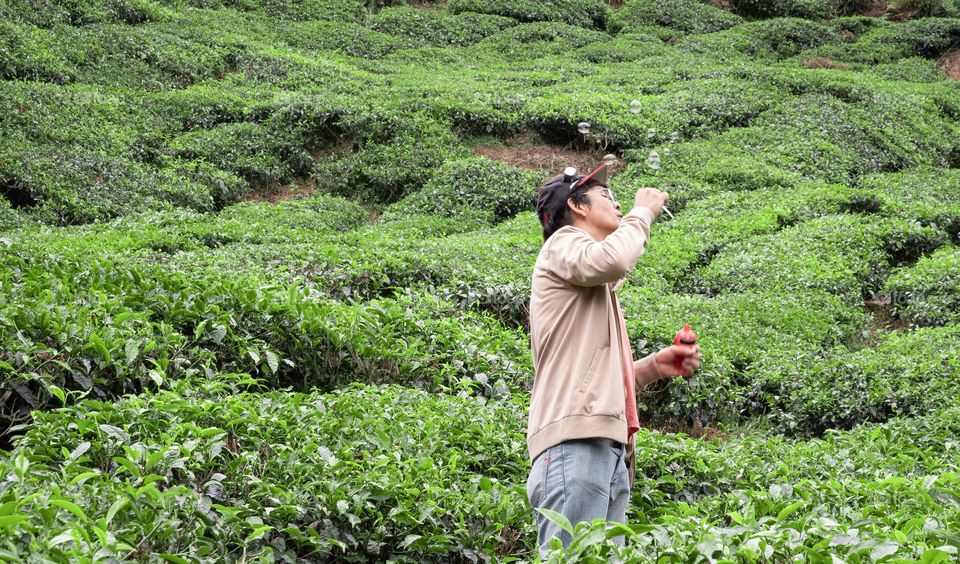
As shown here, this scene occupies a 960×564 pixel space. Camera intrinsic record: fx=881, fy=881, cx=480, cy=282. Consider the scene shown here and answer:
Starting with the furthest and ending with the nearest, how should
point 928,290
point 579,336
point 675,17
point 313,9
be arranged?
point 675,17 < point 313,9 < point 928,290 < point 579,336

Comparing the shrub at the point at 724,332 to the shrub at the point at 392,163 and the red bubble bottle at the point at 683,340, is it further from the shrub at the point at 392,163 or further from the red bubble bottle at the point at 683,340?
the shrub at the point at 392,163

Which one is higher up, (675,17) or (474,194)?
(675,17)

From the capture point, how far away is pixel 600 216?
3.49 m

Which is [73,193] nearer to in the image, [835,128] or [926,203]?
[926,203]

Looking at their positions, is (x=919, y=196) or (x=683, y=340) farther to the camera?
(x=919, y=196)

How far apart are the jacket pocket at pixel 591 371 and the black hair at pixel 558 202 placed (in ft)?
1.82

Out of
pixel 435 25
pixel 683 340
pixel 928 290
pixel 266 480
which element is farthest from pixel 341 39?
pixel 683 340

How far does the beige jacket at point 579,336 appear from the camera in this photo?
123 inches

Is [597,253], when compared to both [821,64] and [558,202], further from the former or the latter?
[821,64]

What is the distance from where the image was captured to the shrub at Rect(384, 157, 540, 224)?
48.2 feet

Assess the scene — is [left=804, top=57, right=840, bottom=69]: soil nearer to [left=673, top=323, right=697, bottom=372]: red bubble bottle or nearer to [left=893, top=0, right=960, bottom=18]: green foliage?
[left=893, top=0, right=960, bottom=18]: green foliage

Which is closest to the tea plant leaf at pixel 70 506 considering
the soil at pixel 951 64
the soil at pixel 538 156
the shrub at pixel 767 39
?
the soil at pixel 538 156

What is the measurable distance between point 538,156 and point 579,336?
1425 cm

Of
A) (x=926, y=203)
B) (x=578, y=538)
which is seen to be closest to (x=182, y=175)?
(x=926, y=203)
